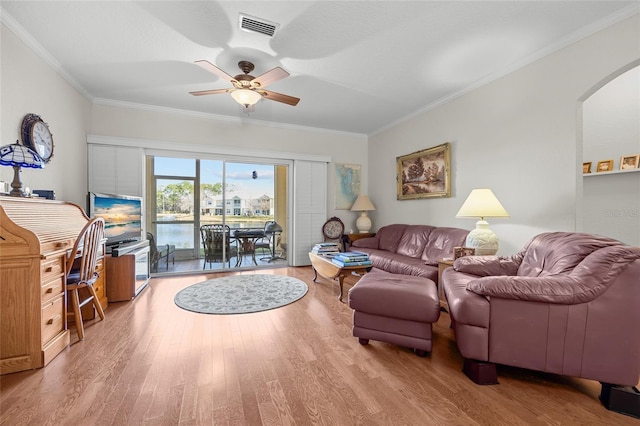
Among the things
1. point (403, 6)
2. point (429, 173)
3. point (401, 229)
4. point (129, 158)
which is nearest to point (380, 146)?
point (429, 173)

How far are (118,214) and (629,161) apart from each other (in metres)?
6.17

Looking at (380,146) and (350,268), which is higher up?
(380,146)

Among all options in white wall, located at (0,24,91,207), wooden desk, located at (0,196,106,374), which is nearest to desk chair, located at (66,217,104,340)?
wooden desk, located at (0,196,106,374)

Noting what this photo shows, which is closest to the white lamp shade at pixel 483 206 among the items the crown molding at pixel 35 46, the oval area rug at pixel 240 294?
the oval area rug at pixel 240 294

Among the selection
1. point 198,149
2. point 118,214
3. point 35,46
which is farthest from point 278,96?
point 118,214

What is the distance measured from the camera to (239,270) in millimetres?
4418

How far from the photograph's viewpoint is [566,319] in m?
1.41

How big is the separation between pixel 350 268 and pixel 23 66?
3.80 meters

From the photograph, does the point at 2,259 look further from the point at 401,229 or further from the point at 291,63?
the point at 401,229

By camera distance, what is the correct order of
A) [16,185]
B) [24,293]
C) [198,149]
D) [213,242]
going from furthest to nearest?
[213,242] → [198,149] → [16,185] → [24,293]

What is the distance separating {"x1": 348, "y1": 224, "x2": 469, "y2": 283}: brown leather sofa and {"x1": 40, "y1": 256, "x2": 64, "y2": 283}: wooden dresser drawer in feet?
10.8

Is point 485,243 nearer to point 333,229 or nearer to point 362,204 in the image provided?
point 362,204

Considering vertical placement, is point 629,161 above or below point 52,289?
above

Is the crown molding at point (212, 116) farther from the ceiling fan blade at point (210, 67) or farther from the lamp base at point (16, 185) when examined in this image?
the lamp base at point (16, 185)
